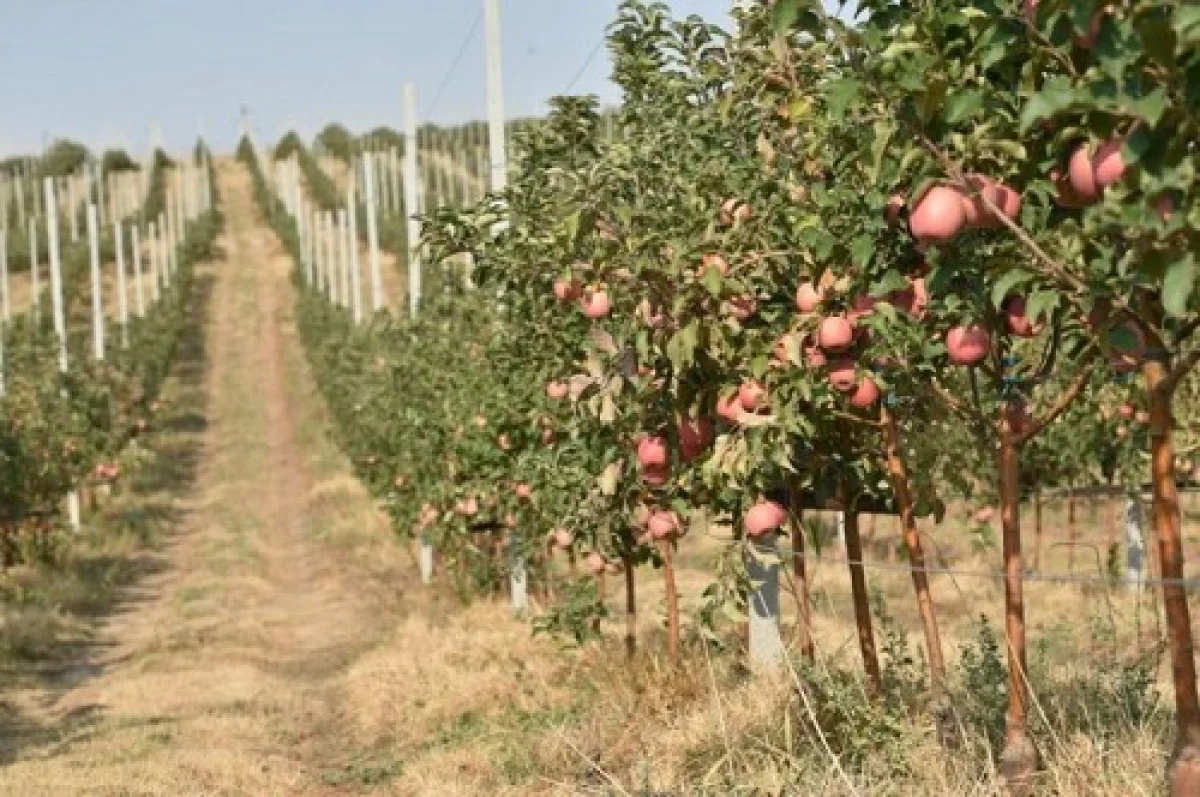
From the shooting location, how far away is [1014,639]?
3420mm

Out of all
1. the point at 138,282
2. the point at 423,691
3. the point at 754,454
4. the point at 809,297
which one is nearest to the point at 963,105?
the point at 809,297

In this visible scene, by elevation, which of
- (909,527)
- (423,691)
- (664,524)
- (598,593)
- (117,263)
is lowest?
(423,691)

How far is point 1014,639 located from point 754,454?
0.78 meters

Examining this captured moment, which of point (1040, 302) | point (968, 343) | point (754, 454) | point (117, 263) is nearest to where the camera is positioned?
point (1040, 302)

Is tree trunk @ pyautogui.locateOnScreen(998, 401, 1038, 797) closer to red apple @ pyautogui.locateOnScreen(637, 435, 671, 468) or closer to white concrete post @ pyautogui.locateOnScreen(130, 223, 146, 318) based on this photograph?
red apple @ pyautogui.locateOnScreen(637, 435, 671, 468)

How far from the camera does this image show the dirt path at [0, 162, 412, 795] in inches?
284

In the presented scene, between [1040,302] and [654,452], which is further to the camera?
[654,452]

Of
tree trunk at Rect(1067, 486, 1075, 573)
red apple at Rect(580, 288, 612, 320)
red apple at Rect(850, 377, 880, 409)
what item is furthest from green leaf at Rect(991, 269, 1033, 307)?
tree trunk at Rect(1067, 486, 1075, 573)

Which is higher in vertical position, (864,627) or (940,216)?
(940,216)

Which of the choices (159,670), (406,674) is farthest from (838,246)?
(159,670)

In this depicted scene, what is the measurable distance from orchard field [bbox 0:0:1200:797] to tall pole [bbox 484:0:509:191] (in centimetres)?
15

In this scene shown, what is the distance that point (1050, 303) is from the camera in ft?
8.61

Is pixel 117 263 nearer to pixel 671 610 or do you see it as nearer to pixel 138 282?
pixel 138 282

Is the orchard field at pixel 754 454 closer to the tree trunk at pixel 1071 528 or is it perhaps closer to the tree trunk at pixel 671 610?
Answer: the tree trunk at pixel 671 610
